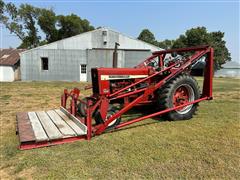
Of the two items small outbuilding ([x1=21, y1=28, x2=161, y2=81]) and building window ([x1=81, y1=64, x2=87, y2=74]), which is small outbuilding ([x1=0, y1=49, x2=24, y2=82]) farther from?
building window ([x1=81, y1=64, x2=87, y2=74])

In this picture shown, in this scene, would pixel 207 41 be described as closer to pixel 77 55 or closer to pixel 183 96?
pixel 77 55

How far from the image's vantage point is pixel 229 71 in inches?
1783

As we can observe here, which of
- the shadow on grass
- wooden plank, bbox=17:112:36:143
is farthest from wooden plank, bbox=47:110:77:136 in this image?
the shadow on grass

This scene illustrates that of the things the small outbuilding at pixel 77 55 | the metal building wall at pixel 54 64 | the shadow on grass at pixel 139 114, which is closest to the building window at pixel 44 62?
the small outbuilding at pixel 77 55

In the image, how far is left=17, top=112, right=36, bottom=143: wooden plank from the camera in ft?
13.3

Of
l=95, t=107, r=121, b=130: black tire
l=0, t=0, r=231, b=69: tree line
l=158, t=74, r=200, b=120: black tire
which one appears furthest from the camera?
l=0, t=0, r=231, b=69: tree line

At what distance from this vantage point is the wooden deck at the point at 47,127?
416cm

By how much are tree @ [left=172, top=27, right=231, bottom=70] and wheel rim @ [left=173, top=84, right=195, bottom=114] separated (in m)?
38.3

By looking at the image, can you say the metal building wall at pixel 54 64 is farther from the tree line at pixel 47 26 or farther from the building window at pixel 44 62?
the tree line at pixel 47 26

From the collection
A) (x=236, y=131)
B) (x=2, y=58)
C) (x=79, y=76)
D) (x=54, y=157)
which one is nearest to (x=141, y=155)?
(x=54, y=157)

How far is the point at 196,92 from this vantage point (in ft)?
20.0

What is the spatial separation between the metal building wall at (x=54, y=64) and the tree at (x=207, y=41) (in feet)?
87.3

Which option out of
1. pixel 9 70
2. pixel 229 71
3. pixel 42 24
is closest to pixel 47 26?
pixel 42 24

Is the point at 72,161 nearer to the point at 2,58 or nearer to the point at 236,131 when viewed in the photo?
the point at 236,131
